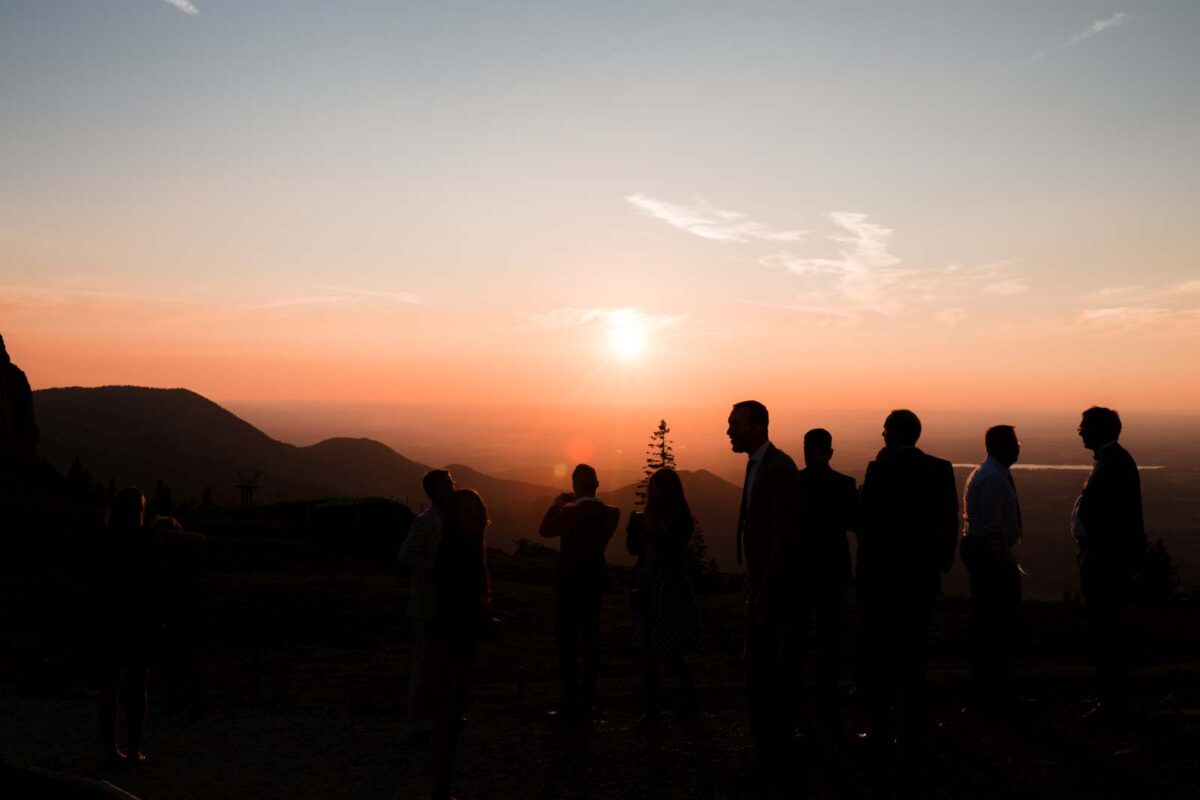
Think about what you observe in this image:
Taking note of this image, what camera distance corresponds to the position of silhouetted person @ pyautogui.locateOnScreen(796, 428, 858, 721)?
27.2 feet

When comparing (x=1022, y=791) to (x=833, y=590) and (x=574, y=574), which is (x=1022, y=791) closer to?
(x=833, y=590)

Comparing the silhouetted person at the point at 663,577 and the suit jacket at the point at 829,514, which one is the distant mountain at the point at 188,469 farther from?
the suit jacket at the point at 829,514

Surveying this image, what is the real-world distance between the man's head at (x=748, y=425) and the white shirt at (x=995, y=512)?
8.36ft

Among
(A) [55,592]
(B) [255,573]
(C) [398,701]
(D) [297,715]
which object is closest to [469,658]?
(D) [297,715]

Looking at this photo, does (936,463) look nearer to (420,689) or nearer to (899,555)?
(899,555)

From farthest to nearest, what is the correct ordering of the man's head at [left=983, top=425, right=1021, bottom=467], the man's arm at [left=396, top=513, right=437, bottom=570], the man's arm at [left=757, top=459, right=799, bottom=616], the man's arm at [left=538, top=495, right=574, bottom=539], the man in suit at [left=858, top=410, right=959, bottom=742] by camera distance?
the man's arm at [left=538, top=495, right=574, bottom=539], the man's head at [left=983, top=425, right=1021, bottom=467], the man's arm at [left=396, top=513, right=437, bottom=570], the man in suit at [left=858, top=410, right=959, bottom=742], the man's arm at [left=757, top=459, right=799, bottom=616]

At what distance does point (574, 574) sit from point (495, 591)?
19348mm

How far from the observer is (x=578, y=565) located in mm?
9195

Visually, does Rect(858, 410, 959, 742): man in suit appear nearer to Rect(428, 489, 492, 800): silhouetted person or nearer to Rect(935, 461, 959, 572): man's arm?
Rect(935, 461, 959, 572): man's arm

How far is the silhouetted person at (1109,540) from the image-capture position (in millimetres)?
7957

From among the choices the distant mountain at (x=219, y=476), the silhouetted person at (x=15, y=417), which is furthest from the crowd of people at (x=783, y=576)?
the distant mountain at (x=219, y=476)

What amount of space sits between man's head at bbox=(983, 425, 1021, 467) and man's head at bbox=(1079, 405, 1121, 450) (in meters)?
0.59

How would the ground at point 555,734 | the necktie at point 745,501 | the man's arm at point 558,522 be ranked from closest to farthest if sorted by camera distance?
the necktie at point 745,501
the ground at point 555,734
the man's arm at point 558,522

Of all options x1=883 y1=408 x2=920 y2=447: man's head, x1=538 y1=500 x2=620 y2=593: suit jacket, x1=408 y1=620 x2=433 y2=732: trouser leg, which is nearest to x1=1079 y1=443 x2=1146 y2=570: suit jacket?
x1=883 y1=408 x2=920 y2=447: man's head
